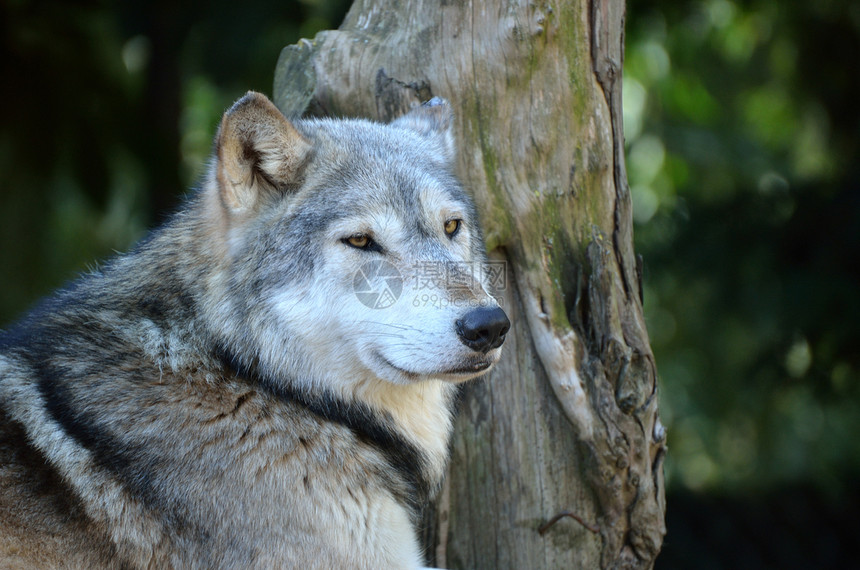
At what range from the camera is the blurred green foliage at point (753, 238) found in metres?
6.20

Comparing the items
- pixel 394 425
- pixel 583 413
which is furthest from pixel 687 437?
pixel 394 425

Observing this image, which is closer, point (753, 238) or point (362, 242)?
point (362, 242)

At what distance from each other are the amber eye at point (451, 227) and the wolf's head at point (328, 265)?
0.06 meters

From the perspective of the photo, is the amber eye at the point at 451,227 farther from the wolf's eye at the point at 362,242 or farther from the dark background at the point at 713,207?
the dark background at the point at 713,207


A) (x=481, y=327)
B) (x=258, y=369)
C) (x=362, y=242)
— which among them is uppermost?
(x=362, y=242)

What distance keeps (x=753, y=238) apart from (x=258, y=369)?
4835 millimetres

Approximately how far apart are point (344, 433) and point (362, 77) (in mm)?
1831

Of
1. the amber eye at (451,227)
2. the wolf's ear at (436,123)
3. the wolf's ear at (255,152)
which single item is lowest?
the amber eye at (451,227)

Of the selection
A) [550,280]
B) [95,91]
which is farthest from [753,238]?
[95,91]

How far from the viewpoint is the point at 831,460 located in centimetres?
698

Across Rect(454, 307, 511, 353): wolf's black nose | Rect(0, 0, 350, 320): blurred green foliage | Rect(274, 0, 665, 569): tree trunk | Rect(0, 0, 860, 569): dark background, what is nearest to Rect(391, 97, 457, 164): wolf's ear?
Rect(274, 0, 665, 569): tree trunk

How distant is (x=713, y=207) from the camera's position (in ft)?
22.0

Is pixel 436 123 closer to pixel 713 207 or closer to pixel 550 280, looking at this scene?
pixel 550 280

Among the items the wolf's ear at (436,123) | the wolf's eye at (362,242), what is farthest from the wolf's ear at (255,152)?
the wolf's ear at (436,123)
